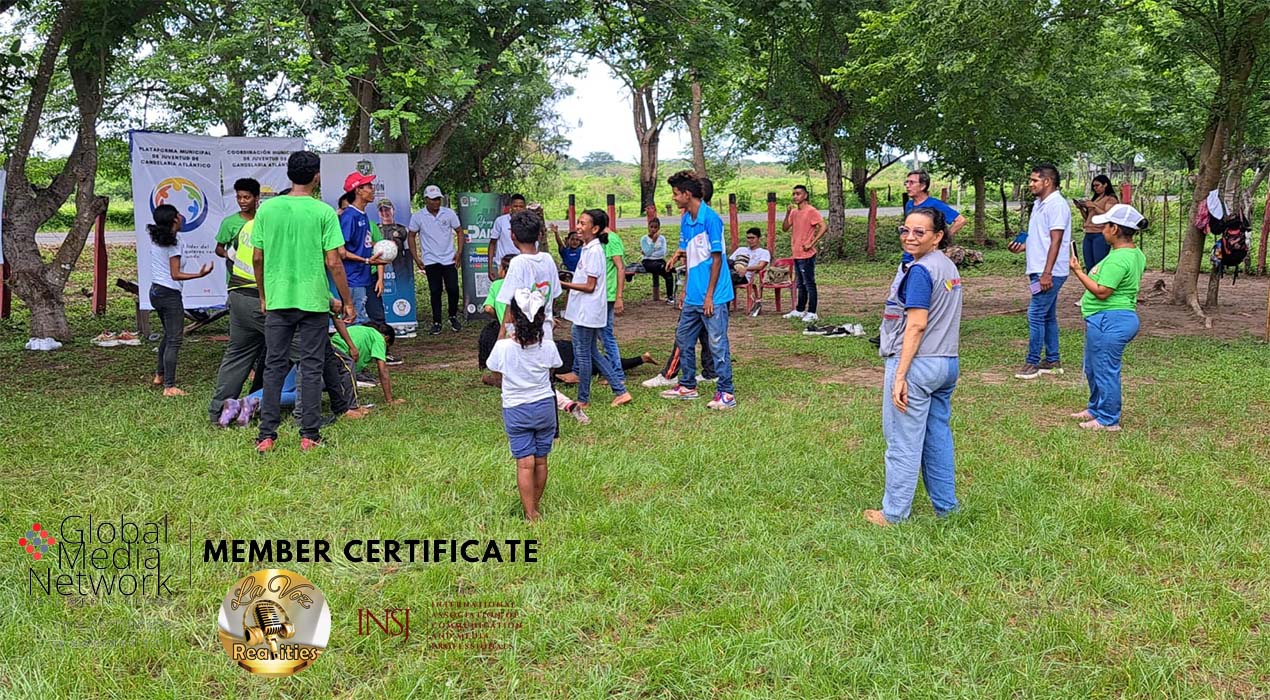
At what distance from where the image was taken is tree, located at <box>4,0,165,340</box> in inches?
367

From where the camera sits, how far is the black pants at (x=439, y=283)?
36.6 ft

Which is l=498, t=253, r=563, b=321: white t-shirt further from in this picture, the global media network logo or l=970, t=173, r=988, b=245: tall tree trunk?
l=970, t=173, r=988, b=245: tall tree trunk

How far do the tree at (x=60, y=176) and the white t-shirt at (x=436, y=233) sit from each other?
3.50 m

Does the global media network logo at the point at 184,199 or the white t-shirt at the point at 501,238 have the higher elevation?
the global media network logo at the point at 184,199

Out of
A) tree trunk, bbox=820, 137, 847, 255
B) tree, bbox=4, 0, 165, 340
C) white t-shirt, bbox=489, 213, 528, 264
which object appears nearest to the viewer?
tree, bbox=4, 0, 165, 340

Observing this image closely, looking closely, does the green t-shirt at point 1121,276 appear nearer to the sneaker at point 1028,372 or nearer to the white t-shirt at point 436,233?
the sneaker at point 1028,372

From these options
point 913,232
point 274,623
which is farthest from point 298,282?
point 913,232

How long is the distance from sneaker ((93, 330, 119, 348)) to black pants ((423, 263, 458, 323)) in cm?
359

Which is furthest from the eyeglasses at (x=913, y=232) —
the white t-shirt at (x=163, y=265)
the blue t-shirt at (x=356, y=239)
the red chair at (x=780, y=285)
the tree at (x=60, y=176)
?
the tree at (x=60, y=176)

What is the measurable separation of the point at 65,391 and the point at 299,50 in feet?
11.6

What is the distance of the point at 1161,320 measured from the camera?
35.5 feet

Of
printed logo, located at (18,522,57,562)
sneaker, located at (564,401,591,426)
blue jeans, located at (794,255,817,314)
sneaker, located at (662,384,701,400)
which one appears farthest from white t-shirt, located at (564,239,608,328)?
blue jeans, located at (794,255,817,314)

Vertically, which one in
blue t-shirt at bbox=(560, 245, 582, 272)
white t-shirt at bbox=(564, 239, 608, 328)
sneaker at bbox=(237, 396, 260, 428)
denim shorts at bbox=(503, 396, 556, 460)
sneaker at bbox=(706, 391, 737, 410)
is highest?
blue t-shirt at bbox=(560, 245, 582, 272)

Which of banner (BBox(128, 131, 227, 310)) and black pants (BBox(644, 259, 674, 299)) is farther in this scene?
black pants (BBox(644, 259, 674, 299))
